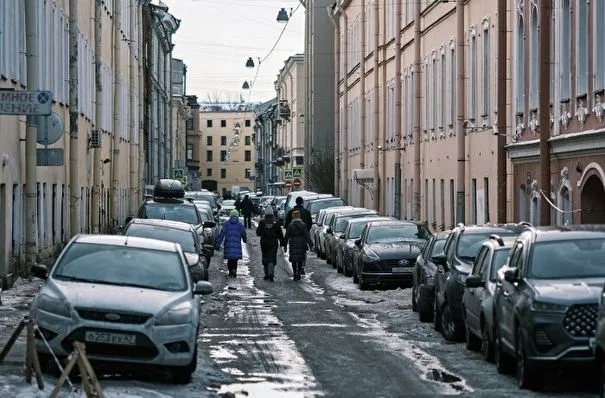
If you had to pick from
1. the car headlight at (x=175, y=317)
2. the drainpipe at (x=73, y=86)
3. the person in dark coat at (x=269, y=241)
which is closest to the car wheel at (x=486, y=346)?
the car headlight at (x=175, y=317)

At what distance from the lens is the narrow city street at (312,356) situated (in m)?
14.5

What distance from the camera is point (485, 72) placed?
37812 millimetres

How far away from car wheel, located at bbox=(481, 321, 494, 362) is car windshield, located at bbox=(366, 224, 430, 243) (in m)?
15.1

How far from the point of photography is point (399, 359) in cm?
1756

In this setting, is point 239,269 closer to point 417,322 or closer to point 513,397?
point 417,322

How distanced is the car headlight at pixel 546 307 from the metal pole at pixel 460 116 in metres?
22.3

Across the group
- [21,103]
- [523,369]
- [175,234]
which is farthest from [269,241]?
[523,369]

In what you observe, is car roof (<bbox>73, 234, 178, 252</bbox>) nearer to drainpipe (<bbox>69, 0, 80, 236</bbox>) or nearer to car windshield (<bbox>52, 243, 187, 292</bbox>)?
car windshield (<bbox>52, 243, 187, 292</bbox>)

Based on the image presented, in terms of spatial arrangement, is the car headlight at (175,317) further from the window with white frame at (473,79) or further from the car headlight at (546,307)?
the window with white frame at (473,79)

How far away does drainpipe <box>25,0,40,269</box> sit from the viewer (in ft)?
90.6

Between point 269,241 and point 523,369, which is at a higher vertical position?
point 269,241

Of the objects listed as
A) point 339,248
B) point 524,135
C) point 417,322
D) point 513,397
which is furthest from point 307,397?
point 339,248

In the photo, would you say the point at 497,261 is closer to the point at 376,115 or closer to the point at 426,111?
the point at 426,111

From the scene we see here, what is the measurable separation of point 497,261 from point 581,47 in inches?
389
